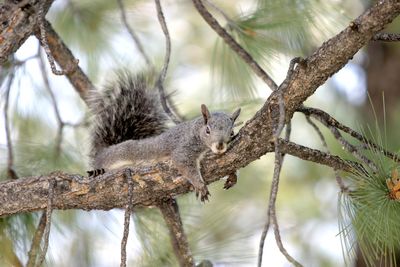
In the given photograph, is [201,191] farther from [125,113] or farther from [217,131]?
[125,113]

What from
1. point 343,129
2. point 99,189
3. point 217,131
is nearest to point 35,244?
point 99,189

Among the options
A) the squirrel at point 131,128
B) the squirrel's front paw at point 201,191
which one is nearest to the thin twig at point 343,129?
the squirrel's front paw at point 201,191

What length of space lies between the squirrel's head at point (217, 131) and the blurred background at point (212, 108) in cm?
32

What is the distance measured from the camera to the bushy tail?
222cm

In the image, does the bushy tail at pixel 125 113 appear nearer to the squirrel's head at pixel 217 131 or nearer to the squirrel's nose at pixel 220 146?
the squirrel's head at pixel 217 131

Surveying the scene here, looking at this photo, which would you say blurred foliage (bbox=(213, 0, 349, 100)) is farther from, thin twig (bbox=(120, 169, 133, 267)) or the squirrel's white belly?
thin twig (bbox=(120, 169, 133, 267))

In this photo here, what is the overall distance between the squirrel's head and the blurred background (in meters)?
0.32

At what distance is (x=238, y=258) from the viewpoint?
2.04 meters

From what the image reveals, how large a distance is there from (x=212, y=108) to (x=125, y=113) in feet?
0.95

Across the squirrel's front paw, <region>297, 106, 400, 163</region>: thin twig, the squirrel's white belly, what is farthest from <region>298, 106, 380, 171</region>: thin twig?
the squirrel's white belly

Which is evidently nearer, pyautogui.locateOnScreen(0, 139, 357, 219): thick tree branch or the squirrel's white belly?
pyautogui.locateOnScreen(0, 139, 357, 219): thick tree branch

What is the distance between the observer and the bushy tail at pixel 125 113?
7.29 feet

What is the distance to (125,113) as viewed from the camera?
7.27 ft

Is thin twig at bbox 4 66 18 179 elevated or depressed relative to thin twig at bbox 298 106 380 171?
elevated
